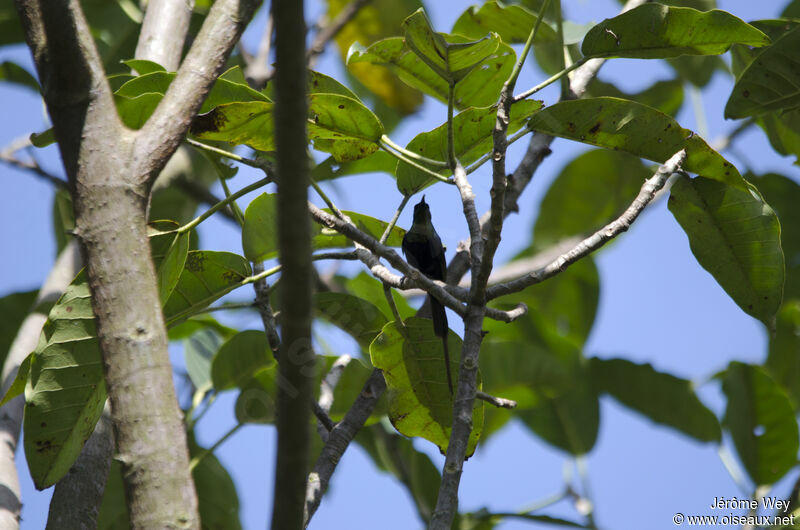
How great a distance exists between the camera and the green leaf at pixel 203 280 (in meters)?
1.41

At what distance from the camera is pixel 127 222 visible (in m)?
0.95

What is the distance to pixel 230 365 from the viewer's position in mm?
2059

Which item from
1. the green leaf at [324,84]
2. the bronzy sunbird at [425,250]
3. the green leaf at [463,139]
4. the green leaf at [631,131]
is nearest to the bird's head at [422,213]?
the bronzy sunbird at [425,250]

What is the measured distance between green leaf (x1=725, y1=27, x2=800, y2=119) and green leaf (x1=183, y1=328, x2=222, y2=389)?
66.2 inches

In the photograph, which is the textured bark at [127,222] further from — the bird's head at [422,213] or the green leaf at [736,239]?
the bird's head at [422,213]

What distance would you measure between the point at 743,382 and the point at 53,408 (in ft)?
6.60

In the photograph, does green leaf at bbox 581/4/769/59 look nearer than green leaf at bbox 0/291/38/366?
Yes

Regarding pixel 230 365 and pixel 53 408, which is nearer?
pixel 53 408

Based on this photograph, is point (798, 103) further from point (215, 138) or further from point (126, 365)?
point (126, 365)

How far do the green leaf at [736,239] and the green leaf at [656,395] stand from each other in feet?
3.36

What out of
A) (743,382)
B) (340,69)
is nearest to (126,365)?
(743,382)

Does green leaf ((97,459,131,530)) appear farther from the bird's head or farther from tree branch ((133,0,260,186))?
tree branch ((133,0,260,186))

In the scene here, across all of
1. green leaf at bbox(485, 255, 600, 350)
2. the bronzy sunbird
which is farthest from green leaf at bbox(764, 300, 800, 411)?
the bronzy sunbird

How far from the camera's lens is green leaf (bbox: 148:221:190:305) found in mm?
1293
